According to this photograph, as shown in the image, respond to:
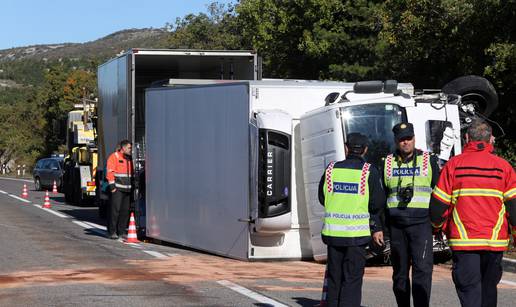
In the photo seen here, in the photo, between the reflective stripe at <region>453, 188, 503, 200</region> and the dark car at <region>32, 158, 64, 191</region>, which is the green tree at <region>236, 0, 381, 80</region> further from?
the reflective stripe at <region>453, 188, 503, 200</region>

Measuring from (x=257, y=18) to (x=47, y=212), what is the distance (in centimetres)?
2034

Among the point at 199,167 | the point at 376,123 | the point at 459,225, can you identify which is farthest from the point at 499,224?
the point at 199,167

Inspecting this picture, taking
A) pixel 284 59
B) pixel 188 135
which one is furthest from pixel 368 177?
pixel 284 59

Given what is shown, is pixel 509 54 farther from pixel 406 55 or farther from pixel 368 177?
pixel 368 177

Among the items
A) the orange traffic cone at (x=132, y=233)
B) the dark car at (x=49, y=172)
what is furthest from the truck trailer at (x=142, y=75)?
the dark car at (x=49, y=172)

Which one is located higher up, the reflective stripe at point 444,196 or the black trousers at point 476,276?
the reflective stripe at point 444,196

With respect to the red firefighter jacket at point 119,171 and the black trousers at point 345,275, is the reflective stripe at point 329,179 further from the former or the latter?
the red firefighter jacket at point 119,171

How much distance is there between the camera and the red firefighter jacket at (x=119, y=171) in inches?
684

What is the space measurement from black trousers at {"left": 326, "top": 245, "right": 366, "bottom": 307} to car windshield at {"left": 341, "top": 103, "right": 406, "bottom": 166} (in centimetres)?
445

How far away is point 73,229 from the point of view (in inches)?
783

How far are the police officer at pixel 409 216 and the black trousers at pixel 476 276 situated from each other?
36.9 inches

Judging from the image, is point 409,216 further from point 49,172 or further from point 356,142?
point 49,172

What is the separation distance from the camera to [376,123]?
12.8 m

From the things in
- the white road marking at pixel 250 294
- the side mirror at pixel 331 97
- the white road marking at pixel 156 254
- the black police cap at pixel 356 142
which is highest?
the side mirror at pixel 331 97
